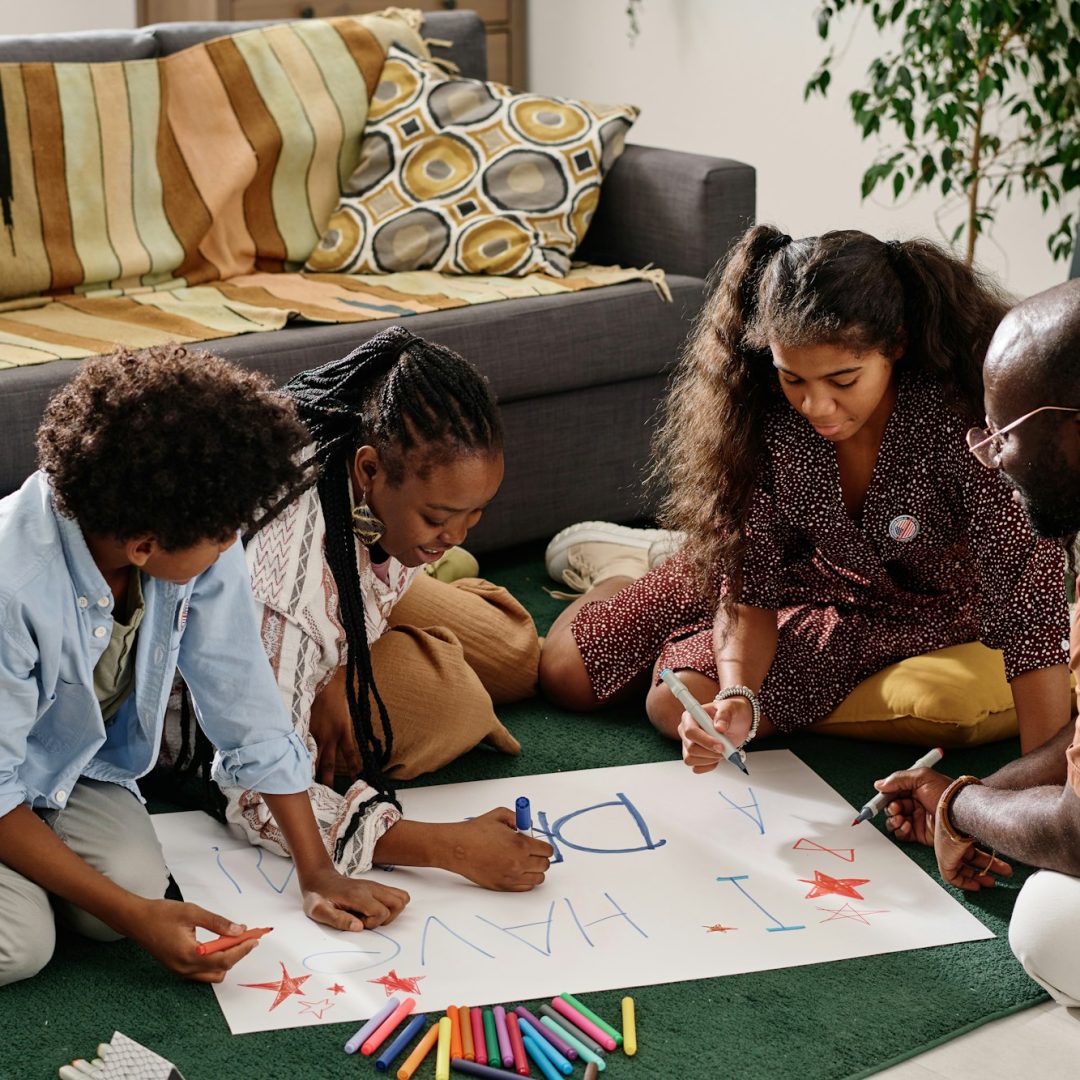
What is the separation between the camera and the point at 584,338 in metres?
2.53

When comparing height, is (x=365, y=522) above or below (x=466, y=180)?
below

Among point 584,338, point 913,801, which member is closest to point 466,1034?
point 913,801

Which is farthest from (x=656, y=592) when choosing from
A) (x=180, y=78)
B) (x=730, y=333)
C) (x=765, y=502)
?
(x=180, y=78)

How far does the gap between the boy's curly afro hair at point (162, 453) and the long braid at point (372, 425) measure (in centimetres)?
29

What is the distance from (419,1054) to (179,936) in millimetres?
242

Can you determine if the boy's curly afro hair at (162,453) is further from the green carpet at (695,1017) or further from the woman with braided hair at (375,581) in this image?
the green carpet at (695,1017)

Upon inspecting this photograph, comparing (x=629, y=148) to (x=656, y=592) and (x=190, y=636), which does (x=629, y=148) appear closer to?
(x=656, y=592)

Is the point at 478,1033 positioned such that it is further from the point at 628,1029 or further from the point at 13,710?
the point at 13,710

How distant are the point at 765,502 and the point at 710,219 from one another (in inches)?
39.2

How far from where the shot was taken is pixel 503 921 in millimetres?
1508

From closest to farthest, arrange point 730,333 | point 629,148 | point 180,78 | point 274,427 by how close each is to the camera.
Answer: point 274,427 < point 730,333 < point 180,78 < point 629,148

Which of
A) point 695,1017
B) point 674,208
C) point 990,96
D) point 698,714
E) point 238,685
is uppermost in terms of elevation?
point 990,96

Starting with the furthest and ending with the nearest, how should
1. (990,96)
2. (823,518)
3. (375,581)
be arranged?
(990,96) → (823,518) → (375,581)

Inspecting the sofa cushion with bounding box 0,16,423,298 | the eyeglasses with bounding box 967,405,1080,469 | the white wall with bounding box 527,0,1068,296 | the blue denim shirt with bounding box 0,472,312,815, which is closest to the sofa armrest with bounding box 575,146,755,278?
the sofa cushion with bounding box 0,16,423,298
